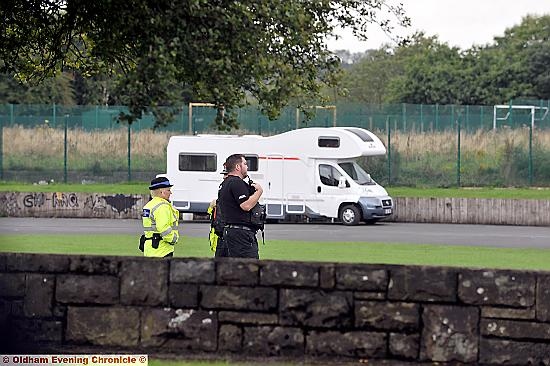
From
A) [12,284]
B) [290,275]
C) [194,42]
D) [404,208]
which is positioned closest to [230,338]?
[290,275]

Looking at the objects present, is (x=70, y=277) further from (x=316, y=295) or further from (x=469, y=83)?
(x=469, y=83)

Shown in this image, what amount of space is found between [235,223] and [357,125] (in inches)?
1111

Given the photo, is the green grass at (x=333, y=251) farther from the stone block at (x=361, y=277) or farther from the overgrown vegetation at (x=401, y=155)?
the stone block at (x=361, y=277)

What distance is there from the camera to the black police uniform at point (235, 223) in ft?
43.3

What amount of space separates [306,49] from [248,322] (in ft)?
28.7

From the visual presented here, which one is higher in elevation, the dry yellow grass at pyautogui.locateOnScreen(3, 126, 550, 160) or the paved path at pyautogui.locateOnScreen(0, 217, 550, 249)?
the dry yellow grass at pyautogui.locateOnScreen(3, 126, 550, 160)

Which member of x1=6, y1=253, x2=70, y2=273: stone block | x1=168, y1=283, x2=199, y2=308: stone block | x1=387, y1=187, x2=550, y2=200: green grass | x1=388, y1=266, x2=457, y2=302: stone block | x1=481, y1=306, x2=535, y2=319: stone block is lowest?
x1=481, y1=306, x2=535, y2=319: stone block

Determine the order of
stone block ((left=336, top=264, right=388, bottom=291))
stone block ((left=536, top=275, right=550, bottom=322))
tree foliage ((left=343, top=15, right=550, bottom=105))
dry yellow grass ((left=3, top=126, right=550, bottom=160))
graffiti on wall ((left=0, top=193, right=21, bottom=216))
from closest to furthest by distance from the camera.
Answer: stone block ((left=536, top=275, right=550, bottom=322))
stone block ((left=336, top=264, right=388, bottom=291))
graffiti on wall ((left=0, top=193, right=21, bottom=216))
dry yellow grass ((left=3, top=126, right=550, bottom=160))
tree foliage ((left=343, top=15, right=550, bottom=105))

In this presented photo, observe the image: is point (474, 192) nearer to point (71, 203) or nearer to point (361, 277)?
point (71, 203)

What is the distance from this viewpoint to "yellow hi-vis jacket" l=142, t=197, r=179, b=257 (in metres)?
13.3

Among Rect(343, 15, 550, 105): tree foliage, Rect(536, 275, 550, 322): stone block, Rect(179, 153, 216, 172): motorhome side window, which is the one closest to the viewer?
Rect(536, 275, 550, 322): stone block

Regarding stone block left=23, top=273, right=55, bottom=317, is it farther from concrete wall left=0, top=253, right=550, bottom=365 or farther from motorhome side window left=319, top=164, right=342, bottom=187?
motorhome side window left=319, top=164, right=342, bottom=187

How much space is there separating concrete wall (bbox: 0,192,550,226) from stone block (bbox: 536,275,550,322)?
2517 cm

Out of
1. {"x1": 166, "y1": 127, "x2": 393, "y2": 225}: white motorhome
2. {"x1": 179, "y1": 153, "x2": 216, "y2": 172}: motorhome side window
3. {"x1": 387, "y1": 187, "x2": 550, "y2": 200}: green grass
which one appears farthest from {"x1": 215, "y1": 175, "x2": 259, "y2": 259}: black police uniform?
{"x1": 387, "y1": 187, "x2": 550, "y2": 200}: green grass
